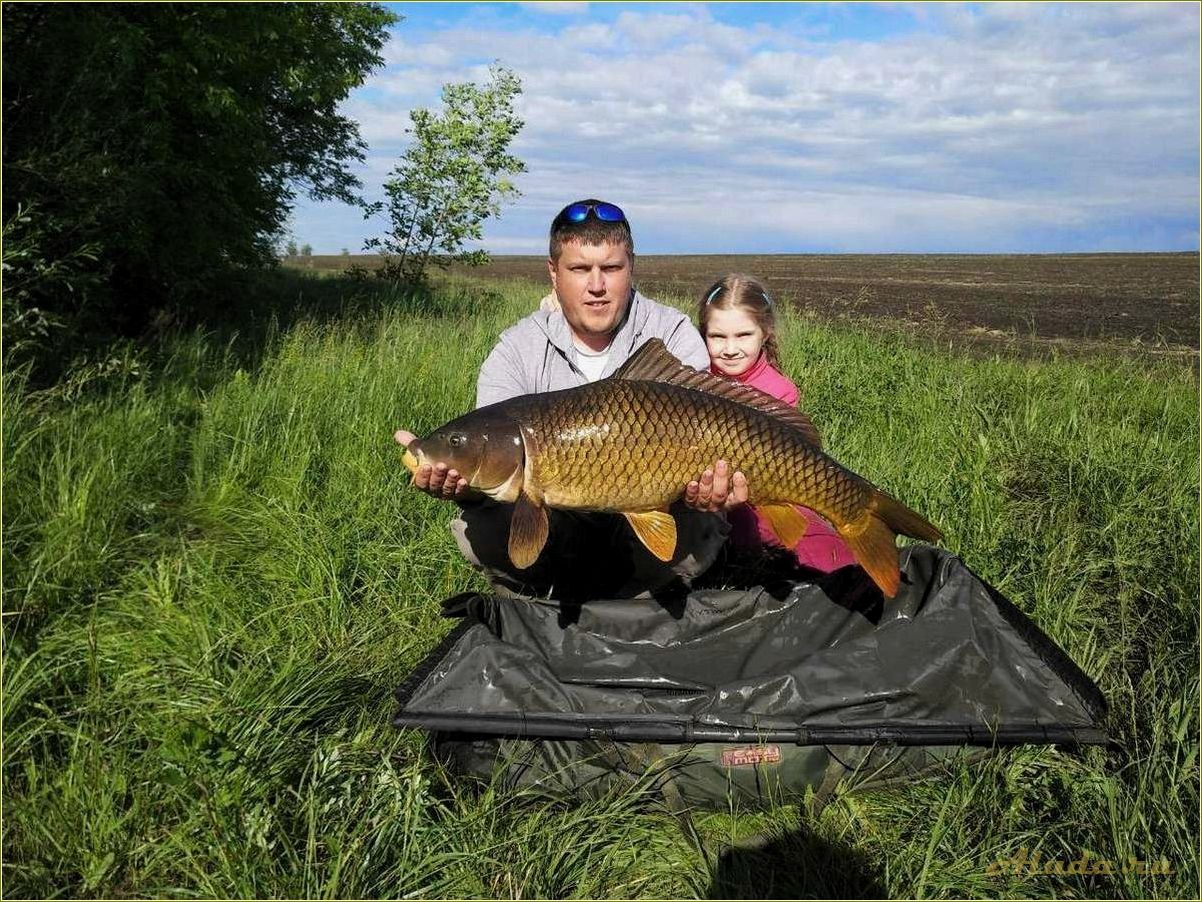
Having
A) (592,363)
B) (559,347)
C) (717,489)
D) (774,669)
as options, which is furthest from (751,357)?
(774,669)

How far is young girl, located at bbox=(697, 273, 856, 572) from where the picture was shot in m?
2.52

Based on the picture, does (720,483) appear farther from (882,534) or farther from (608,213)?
(608,213)

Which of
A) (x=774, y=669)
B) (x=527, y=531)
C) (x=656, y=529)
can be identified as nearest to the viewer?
(x=527, y=531)

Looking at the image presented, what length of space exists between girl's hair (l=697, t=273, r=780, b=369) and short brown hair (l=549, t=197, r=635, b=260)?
51cm

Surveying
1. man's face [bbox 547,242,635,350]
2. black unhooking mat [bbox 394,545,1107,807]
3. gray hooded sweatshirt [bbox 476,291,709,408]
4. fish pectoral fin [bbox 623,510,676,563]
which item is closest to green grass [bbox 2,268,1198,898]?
black unhooking mat [bbox 394,545,1107,807]

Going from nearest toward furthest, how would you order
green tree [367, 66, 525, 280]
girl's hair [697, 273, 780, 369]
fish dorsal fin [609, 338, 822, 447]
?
fish dorsal fin [609, 338, 822, 447] → girl's hair [697, 273, 780, 369] → green tree [367, 66, 525, 280]

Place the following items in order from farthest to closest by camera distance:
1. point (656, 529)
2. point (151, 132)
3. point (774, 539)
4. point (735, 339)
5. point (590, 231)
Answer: point (151, 132), point (774, 539), point (735, 339), point (590, 231), point (656, 529)

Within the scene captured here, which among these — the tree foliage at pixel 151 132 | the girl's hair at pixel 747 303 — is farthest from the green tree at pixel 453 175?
the girl's hair at pixel 747 303

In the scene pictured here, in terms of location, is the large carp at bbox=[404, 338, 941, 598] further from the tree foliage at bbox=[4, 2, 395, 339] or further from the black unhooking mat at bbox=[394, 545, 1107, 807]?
the tree foliage at bbox=[4, 2, 395, 339]

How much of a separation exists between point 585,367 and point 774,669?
40.5 inches

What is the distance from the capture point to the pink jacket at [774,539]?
2498 mm

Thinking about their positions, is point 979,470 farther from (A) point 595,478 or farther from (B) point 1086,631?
(A) point 595,478

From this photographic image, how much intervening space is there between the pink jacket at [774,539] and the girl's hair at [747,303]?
0.08 m

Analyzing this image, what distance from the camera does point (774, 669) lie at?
1965 mm
